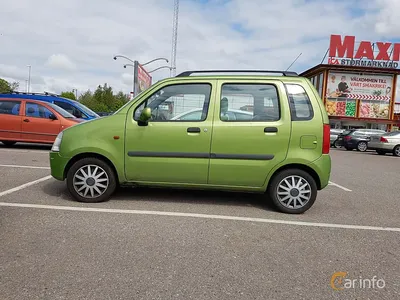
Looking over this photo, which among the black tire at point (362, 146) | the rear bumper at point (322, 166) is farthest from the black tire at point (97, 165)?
the black tire at point (362, 146)

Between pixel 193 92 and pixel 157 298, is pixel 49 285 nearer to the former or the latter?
pixel 157 298

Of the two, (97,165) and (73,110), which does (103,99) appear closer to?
(73,110)

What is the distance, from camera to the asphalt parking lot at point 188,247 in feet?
8.26

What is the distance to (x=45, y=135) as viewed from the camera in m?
9.71

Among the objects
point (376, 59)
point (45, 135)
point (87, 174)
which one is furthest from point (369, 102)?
point (87, 174)

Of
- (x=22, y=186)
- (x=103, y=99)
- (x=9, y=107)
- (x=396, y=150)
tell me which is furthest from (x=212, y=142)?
(x=103, y=99)

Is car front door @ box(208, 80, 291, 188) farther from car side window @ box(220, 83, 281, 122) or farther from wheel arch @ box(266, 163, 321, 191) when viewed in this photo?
wheel arch @ box(266, 163, 321, 191)

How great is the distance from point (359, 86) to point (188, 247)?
39.2 m

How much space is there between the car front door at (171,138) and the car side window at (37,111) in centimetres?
650

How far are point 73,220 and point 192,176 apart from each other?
1.62 meters

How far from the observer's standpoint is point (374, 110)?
121 ft

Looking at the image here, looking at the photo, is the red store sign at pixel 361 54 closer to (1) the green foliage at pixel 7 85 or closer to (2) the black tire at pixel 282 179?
(2) the black tire at pixel 282 179

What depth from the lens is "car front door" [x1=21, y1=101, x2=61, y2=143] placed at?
967 centimetres

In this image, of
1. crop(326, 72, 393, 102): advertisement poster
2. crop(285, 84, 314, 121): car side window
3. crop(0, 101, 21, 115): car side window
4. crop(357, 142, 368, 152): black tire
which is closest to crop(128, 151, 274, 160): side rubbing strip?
crop(285, 84, 314, 121): car side window
